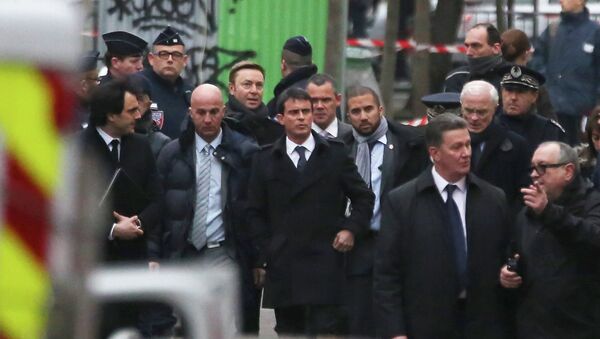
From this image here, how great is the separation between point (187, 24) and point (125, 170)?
20.9 ft

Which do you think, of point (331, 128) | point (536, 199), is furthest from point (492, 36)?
point (536, 199)

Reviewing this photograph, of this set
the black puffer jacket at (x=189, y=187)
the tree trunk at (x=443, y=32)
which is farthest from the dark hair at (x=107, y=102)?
the tree trunk at (x=443, y=32)

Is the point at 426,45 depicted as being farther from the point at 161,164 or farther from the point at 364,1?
the point at 161,164

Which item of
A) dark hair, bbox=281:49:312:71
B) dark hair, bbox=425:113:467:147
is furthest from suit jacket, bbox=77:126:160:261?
dark hair, bbox=281:49:312:71

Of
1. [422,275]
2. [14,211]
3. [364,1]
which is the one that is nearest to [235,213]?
[422,275]

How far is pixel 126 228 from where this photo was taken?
8914 millimetres

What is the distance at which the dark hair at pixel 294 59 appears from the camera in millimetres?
12203

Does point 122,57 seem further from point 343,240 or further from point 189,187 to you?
point 343,240

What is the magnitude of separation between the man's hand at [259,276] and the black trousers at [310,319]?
216 mm

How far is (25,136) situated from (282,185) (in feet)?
24.2

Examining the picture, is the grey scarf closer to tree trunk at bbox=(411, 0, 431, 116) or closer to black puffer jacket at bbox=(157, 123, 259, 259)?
black puffer jacket at bbox=(157, 123, 259, 259)

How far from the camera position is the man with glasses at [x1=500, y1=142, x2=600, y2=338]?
817 centimetres

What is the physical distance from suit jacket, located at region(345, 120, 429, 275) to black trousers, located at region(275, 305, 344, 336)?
271mm

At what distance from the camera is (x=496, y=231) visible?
8328 mm
